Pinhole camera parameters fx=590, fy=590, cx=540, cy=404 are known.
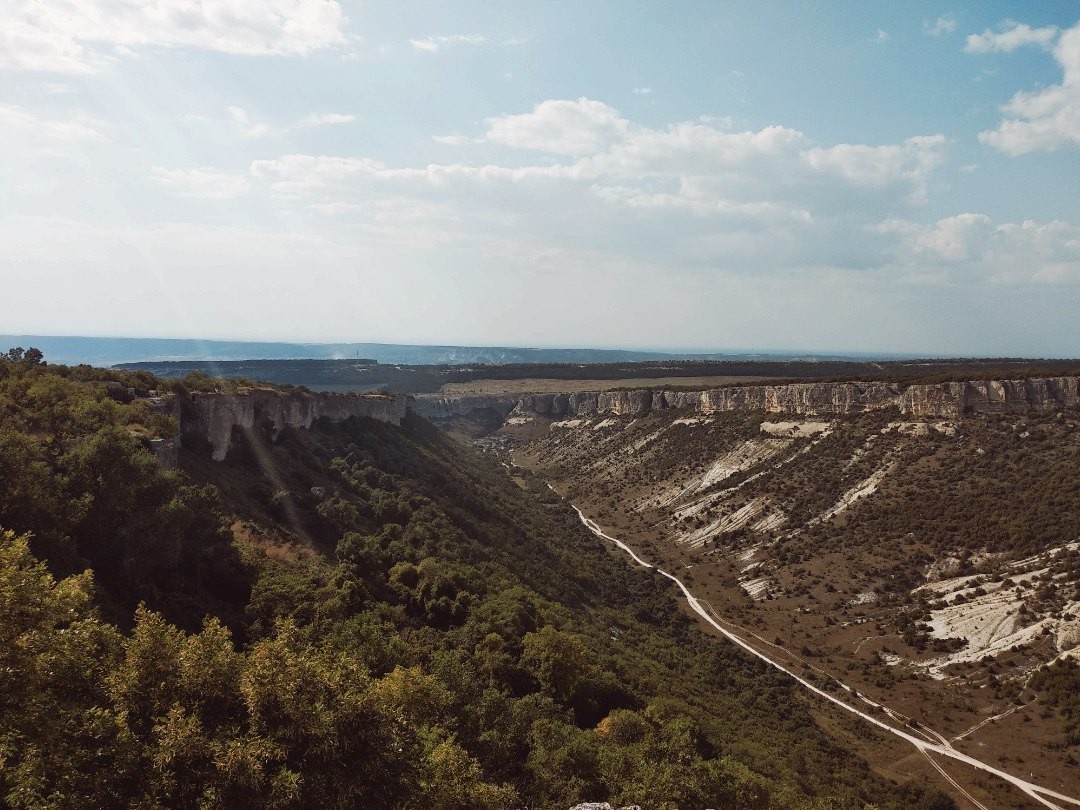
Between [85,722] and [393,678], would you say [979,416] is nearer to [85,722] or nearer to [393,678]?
[393,678]

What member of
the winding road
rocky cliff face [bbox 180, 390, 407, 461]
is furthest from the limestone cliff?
rocky cliff face [bbox 180, 390, 407, 461]

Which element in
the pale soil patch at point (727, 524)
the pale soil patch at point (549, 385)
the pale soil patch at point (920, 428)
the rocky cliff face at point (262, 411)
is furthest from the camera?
the pale soil patch at point (549, 385)

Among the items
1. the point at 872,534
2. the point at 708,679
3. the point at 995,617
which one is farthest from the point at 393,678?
the point at 872,534

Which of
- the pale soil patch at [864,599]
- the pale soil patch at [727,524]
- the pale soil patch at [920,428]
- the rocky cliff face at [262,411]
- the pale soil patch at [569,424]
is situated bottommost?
the pale soil patch at [864,599]

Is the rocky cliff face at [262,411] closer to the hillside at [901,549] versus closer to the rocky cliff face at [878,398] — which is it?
the hillside at [901,549]

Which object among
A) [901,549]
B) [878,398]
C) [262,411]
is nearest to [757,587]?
[901,549]

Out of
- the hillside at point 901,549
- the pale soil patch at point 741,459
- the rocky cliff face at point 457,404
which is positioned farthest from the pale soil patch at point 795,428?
the rocky cliff face at point 457,404
